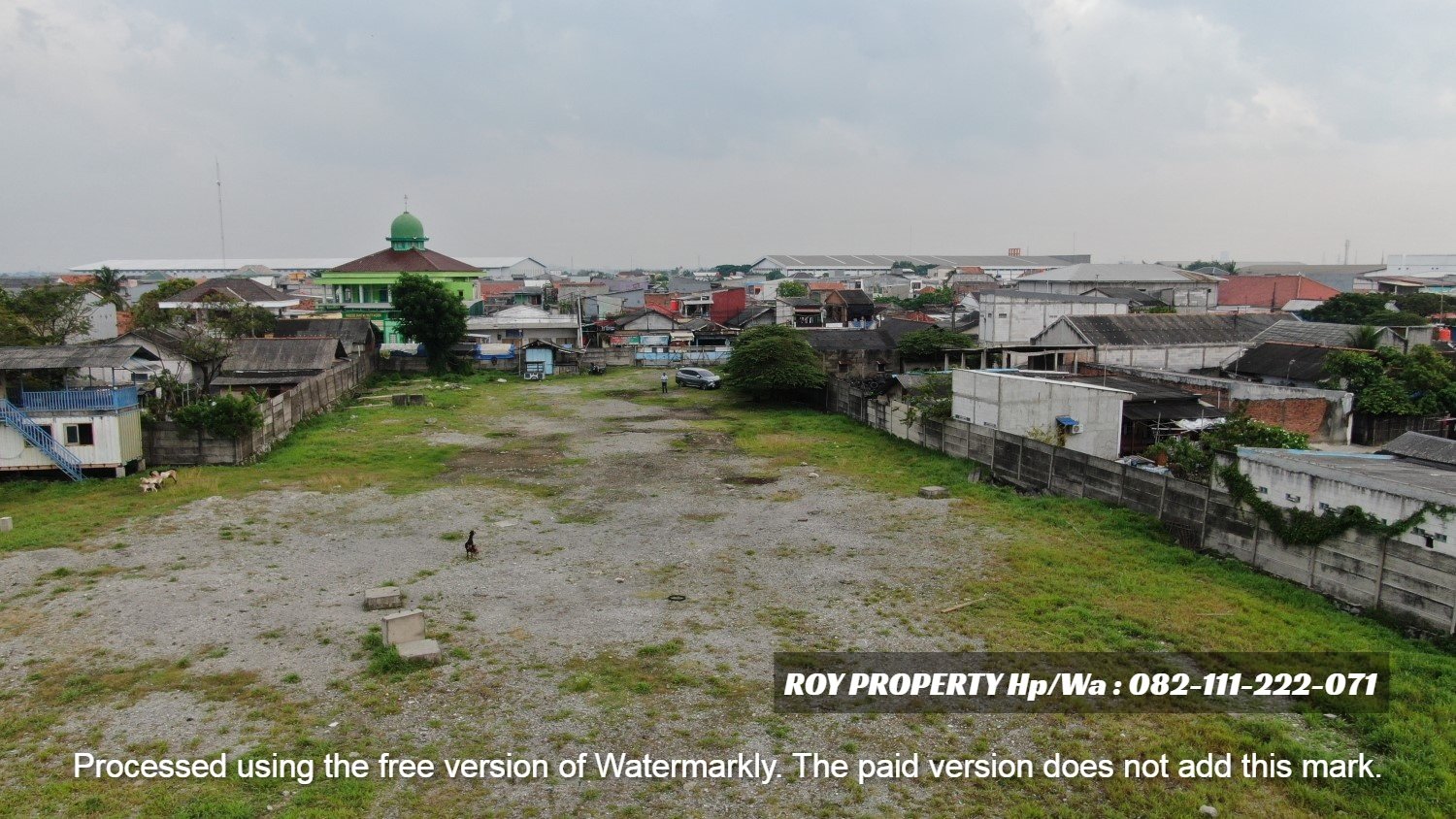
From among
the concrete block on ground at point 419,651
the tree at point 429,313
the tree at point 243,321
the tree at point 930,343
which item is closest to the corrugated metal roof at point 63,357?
the tree at point 243,321

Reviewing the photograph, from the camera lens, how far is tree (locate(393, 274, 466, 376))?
4431 cm

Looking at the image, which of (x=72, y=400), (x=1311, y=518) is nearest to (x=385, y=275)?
(x=72, y=400)

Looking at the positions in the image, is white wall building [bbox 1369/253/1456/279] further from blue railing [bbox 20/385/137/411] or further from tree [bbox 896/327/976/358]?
blue railing [bbox 20/385/137/411]

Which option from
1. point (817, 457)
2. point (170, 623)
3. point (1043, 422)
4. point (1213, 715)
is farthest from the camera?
point (817, 457)

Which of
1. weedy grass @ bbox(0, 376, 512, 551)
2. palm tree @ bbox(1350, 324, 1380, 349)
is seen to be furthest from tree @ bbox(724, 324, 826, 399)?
palm tree @ bbox(1350, 324, 1380, 349)

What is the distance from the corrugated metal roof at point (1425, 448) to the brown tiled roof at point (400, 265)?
57.5 m

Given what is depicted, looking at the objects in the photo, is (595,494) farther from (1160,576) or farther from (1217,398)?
(1217,398)

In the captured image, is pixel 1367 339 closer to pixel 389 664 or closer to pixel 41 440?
pixel 389 664

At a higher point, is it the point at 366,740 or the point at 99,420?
the point at 99,420

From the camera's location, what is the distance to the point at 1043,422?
22.4 m

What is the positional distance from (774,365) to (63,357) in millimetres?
22702

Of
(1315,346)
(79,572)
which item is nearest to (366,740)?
(79,572)

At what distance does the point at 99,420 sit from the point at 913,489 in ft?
68.1

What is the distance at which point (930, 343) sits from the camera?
4066 centimetres
